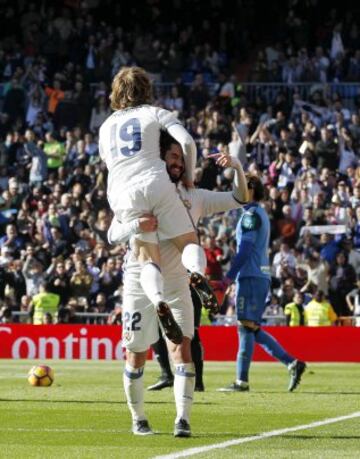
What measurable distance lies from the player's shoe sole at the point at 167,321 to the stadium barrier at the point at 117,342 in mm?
13967

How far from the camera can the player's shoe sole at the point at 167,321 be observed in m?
9.27

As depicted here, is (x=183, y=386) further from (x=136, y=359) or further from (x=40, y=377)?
(x=40, y=377)

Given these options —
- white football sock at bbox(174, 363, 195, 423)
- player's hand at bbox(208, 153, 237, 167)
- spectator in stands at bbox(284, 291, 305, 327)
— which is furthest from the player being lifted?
spectator in stands at bbox(284, 291, 305, 327)

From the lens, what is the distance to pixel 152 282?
9.56 meters

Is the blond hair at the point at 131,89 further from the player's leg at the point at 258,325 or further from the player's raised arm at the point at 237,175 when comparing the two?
the player's leg at the point at 258,325

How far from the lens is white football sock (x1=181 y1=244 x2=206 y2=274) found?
9648mm

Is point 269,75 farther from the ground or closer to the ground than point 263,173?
farther from the ground

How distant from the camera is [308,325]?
24828 millimetres

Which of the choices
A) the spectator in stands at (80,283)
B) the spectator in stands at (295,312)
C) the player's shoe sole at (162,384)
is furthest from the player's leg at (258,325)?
the spectator in stands at (80,283)

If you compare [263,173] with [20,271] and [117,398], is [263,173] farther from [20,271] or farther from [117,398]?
[117,398]

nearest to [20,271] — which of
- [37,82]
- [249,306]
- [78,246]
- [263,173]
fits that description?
[78,246]

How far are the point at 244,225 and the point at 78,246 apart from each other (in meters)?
14.1

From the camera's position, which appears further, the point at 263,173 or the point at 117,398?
the point at 263,173

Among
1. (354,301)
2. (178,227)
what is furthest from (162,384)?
(354,301)
